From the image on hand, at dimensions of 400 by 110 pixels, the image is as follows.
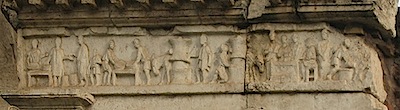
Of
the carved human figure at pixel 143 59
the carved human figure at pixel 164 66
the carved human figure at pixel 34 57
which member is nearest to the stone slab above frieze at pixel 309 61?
the carved human figure at pixel 164 66

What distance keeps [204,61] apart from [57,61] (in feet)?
4.36

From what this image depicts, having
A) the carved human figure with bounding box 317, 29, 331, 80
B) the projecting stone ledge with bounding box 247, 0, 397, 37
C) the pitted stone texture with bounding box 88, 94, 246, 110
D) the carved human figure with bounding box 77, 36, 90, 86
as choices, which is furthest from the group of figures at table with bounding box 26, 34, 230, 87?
the carved human figure with bounding box 317, 29, 331, 80

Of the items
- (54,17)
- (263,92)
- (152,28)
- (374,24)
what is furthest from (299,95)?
(54,17)

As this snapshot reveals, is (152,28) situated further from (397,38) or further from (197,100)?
(397,38)

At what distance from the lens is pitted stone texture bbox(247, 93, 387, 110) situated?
8.71 meters

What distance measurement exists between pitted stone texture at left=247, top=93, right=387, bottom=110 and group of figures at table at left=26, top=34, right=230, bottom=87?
1.21 feet

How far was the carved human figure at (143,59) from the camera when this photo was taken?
920 cm

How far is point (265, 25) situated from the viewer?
9.04m

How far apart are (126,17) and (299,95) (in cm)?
164

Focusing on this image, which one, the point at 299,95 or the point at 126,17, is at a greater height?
the point at 126,17

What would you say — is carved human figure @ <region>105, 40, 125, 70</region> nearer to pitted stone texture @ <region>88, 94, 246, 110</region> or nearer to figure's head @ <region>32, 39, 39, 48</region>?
pitted stone texture @ <region>88, 94, 246, 110</region>

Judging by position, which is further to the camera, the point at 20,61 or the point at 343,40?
the point at 20,61

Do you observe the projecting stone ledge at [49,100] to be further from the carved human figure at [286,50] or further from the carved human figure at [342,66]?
the carved human figure at [342,66]

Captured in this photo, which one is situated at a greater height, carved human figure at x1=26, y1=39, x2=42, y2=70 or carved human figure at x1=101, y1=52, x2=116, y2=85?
carved human figure at x1=26, y1=39, x2=42, y2=70
